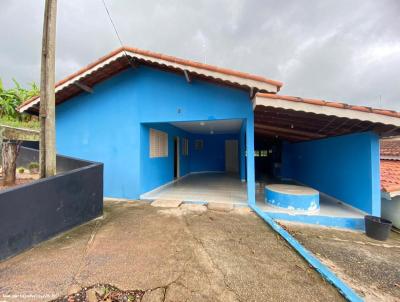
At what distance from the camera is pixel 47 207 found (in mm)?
2980

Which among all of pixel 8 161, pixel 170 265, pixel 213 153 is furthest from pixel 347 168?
pixel 8 161

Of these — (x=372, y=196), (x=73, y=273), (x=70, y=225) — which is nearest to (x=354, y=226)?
(x=372, y=196)

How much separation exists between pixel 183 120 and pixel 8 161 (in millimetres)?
4400

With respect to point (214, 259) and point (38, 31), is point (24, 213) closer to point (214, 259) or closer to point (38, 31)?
point (214, 259)

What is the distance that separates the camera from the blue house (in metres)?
4.77

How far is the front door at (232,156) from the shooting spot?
12.7 metres

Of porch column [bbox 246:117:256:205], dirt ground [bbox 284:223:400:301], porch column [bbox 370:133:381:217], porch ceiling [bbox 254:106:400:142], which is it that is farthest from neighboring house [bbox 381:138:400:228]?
porch column [bbox 246:117:256:205]

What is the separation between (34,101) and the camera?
6.11 m

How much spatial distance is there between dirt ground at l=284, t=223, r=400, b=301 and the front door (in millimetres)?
7833

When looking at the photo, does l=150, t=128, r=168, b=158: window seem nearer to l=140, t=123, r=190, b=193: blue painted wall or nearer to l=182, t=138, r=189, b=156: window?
l=140, t=123, r=190, b=193: blue painted wall

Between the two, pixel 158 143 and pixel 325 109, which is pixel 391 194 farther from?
pixel 158 143

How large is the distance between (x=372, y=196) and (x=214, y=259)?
4967 mm

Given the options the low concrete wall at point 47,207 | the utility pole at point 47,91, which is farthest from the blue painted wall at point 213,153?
the utility pole at point 47,91

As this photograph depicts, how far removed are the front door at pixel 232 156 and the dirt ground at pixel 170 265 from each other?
355 inches
